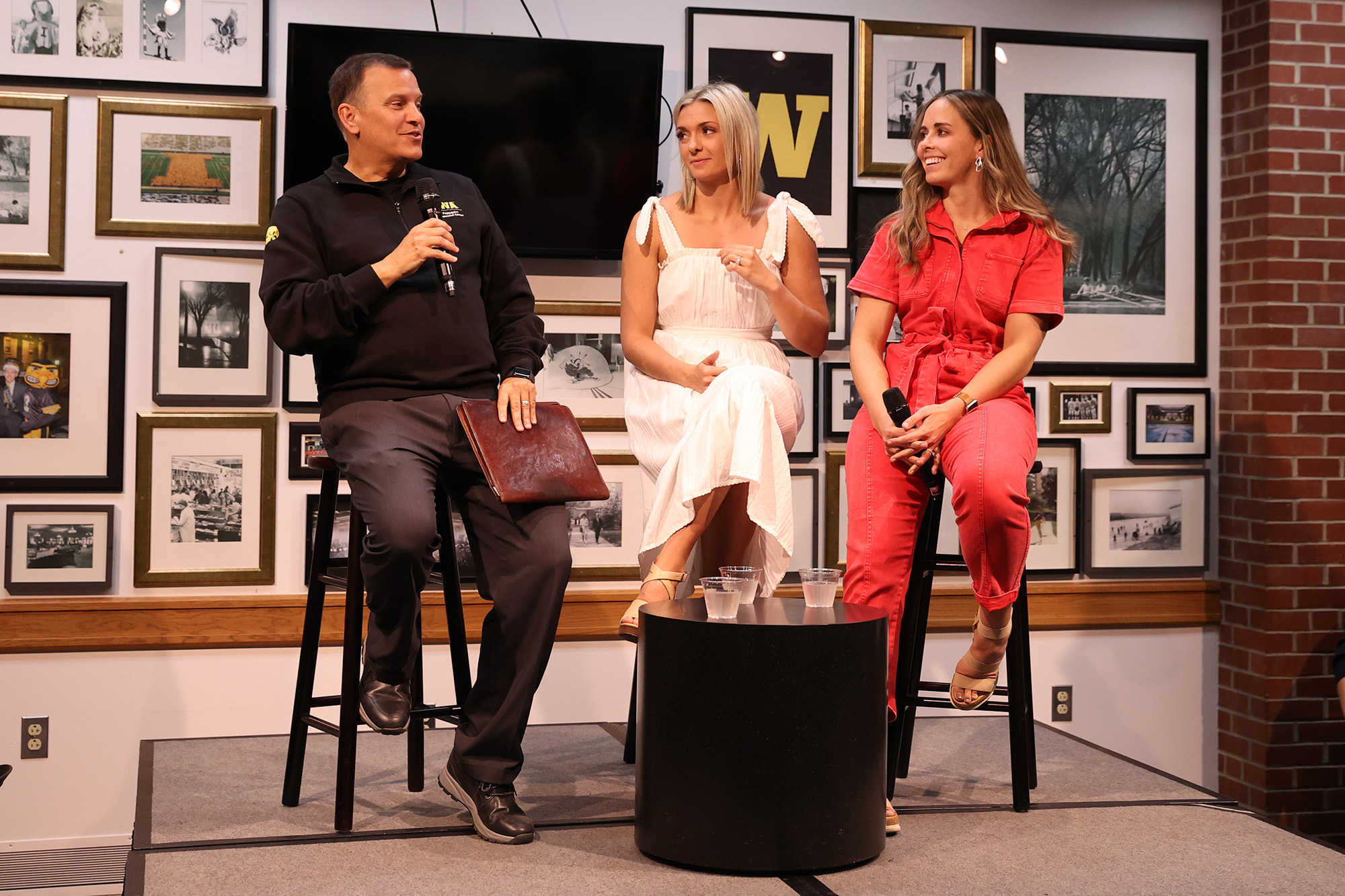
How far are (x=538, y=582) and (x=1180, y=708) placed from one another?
2888mm

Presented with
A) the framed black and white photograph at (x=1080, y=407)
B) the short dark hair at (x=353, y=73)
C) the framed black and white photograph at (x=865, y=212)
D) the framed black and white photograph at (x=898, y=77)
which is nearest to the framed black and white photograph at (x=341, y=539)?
the short dark hair at (x=353, y=73)

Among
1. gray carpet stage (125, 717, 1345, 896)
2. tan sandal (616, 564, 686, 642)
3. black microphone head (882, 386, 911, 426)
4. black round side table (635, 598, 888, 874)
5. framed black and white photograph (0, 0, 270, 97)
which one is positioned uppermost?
framed black and white photograph (0, 0, 270, 97)

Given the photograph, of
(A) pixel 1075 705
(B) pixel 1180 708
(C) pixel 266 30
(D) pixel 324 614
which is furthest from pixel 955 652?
(C) pixel 266 30

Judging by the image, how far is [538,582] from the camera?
2.60m

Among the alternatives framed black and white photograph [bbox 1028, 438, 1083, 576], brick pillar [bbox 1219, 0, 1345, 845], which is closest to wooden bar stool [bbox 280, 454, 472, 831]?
framed black and white photograph [bbox 1028, 438, 1083, 576]

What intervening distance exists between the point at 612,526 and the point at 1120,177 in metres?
2.18

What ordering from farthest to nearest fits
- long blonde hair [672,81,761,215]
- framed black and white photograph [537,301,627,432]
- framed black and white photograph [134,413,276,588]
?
framed black and white photograph [537,301,627,432]
framed black and white photograph [134,413,276,588]
long blonde hair [672,81,761,215]

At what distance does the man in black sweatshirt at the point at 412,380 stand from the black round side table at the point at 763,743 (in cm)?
33

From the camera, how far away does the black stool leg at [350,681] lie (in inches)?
102

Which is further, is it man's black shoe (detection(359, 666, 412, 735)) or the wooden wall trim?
the wooden wall trim

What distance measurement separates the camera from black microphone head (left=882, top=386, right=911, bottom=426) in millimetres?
2811

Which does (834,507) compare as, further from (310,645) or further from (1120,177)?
(310,645)

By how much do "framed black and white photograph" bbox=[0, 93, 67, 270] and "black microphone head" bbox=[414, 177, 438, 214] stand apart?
1479 mm

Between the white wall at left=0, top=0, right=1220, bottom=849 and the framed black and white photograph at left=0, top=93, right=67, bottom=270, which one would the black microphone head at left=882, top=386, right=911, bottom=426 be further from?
the framed black and white photograph at left=0, top=93, right=67, bottom=270
